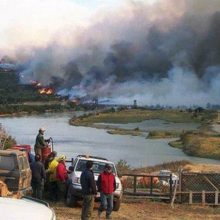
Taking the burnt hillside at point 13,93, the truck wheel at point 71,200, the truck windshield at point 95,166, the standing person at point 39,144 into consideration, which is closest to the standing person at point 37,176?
the truck wheel at point 71,200

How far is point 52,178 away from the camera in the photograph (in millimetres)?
19109

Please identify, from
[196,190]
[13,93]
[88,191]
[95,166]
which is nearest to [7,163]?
[88,191]

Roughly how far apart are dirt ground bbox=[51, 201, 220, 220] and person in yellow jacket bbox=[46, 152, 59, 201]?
0.57 meters

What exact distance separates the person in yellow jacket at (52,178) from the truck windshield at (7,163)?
3.17m

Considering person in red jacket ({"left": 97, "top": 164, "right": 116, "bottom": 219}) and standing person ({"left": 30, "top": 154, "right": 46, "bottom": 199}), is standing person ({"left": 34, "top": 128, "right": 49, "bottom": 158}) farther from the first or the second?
person in red jacket ({"left": 97, "top": 164, "right": 116, "bottom": 219})

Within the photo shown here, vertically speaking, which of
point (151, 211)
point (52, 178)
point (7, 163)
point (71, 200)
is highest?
point (7, 163)

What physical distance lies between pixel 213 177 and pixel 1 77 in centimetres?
17440

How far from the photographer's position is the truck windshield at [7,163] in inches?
621

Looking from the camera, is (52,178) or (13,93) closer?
(52,178)

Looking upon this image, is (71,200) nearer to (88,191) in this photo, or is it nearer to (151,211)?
(151,211)

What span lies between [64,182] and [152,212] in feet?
9.15

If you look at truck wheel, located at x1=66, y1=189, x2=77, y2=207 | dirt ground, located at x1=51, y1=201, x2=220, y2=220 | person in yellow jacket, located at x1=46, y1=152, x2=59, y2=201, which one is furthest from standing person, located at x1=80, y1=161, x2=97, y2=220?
person in yellow jacket, located at x1=46, y1=152, x2=59, y2=201

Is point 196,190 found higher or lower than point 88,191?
lower

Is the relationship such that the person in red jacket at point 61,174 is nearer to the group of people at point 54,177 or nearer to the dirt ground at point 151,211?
the group of people at point 54,177
